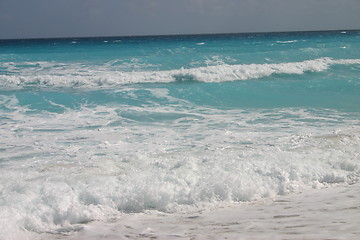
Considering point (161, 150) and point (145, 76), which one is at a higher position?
point (145, 76)

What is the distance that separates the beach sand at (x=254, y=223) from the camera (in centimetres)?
373

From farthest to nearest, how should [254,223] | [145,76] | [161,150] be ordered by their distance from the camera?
[145,76], [161,150], [254,223]

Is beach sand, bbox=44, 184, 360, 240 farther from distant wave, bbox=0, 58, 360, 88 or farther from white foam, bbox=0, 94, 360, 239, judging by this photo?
distant wave, bbox=0, 58, 360, 88

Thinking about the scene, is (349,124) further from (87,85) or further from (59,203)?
(87,85)

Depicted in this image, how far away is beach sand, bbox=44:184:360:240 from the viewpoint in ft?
12.2

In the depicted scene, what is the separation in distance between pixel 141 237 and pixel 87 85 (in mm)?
15311

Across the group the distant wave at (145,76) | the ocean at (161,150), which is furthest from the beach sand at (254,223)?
the distant wave at (145,76)

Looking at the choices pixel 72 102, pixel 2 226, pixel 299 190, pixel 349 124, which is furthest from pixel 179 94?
pixel 2 226

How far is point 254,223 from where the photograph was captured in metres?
4.07

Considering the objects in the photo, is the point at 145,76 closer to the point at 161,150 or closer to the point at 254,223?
the point at 161,150

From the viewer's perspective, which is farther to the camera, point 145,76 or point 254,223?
point 145,76

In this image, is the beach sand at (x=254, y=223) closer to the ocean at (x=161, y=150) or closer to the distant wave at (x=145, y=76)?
the ocean at (x=161, y=150)

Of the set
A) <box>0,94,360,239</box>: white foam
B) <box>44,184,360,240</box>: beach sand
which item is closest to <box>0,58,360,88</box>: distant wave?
<box>0,94,360,239</box>: white foam

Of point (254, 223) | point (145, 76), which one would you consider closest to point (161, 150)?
point (254, 223)
